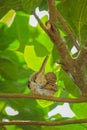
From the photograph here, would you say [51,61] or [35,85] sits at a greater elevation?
[51,61]

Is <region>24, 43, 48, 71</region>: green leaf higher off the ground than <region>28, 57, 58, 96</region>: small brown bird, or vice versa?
<region>24, 43, 48, 71</region>: green leaf

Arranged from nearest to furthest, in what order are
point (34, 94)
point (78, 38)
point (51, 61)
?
point (34, 94), point (78, 38), point (51, 61)

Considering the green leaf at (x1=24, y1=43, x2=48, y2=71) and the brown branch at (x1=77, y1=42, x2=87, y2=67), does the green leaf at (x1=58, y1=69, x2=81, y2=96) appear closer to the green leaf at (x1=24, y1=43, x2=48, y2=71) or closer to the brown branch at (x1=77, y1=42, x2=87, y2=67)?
the green leaf at (x1=24, y1=43, x2=48, y2=71)

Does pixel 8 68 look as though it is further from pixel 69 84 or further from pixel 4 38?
pixel 69 84

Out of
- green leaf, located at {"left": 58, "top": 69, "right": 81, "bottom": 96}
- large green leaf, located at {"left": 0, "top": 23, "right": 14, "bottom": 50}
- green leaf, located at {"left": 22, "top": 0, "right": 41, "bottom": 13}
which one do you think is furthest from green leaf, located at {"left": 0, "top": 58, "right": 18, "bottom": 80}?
green leaf, located at {"left": 22, "top": 0, "right": 41, "bottom": 13}

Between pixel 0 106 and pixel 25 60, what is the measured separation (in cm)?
19

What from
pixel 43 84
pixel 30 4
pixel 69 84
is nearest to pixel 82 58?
pixel 43 84

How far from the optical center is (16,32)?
1178 millimetres

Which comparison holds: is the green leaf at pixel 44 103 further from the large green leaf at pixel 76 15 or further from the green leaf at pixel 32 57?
the large green leaf at pixel 76 15

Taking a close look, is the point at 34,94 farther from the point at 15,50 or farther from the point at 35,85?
the point at 15,50

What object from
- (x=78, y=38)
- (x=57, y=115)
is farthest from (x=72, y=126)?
(x=78, y=38)

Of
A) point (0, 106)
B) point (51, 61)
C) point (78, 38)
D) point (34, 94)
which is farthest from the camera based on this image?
point (0, 106)

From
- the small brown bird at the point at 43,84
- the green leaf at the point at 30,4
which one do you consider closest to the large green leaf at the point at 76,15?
the green leaf at the point at 30,4

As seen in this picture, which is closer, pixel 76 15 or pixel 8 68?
pixel 76 15
